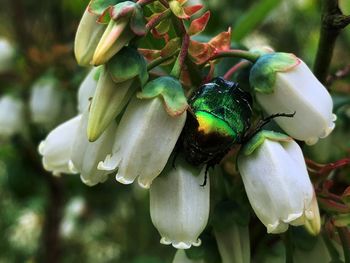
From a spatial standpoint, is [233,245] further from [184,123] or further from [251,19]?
[251,19]

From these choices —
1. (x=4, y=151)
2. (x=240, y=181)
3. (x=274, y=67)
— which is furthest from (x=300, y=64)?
(x=4, y=151)

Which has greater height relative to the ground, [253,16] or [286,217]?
[286,217]

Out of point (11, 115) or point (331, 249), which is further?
point (11, 115)

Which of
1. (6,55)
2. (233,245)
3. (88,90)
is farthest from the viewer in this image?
(6,55)

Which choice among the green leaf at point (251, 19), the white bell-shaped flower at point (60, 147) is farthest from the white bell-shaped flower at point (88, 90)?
the green leaf at point (251, 19)

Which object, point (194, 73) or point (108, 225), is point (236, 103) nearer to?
point (194, 73)

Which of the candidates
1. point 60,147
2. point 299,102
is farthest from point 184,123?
Result: point 60,147
